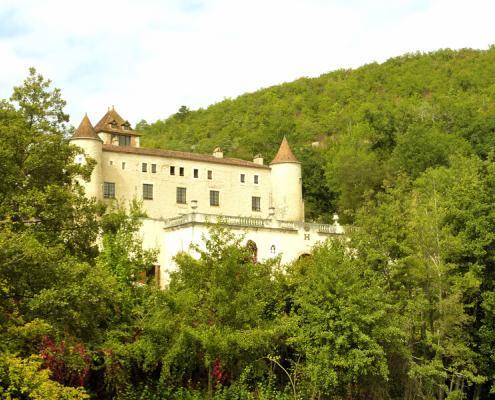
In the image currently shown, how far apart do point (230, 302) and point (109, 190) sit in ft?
95.1

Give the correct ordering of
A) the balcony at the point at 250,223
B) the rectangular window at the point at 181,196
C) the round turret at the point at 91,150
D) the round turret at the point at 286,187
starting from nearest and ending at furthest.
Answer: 1. the balcony at the point at 250,223
2. the round turret at the point at 91,150
3. the rectangular window at the point at 181,196
4. the round turret at the point at 286,187

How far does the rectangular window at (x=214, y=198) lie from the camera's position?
61.2m

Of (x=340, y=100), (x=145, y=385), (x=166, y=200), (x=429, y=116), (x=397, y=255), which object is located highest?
(x=340, y=100)

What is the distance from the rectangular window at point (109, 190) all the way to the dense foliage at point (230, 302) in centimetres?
2012

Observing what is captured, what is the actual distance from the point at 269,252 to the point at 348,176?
2157 centimetres

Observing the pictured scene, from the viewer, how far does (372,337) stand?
32.3 m

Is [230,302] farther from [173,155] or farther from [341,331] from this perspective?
[173,155]

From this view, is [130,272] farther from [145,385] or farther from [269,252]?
[269,252]

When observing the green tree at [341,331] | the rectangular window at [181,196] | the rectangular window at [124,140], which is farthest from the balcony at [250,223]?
the rectangular window at [124,140]

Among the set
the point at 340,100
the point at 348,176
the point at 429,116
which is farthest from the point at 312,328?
the point at 340,100

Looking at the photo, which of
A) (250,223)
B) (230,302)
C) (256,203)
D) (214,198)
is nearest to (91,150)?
(214,198)

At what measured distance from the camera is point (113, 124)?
219 ft

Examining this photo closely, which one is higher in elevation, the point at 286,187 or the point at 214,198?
the point at 286,187

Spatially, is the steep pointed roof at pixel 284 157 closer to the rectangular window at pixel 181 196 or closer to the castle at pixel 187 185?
the castle at pixel 187 185
